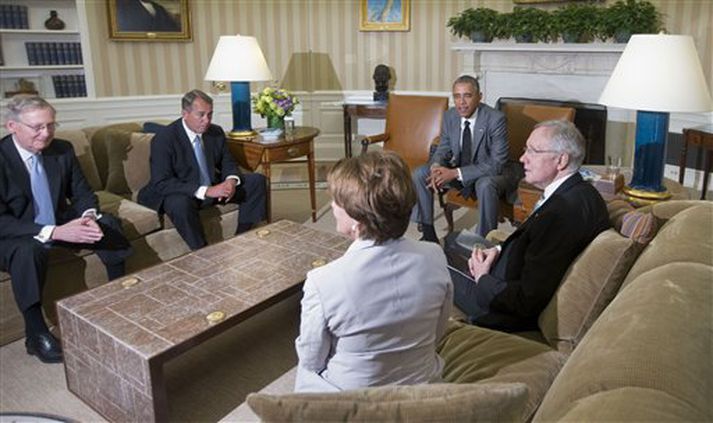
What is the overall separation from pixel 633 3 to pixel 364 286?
14.2 feet

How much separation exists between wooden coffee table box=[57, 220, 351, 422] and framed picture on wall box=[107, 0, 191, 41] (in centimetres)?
375

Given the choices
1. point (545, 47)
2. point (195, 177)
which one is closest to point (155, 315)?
point (195, 177)

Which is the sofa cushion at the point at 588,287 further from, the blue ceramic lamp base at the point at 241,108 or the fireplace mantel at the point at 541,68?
the fireplace mantel at the point at 541,68

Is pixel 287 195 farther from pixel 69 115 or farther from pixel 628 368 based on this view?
pixel 628 368

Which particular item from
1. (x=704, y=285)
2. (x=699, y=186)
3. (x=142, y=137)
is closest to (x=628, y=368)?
(x=704, y=285)

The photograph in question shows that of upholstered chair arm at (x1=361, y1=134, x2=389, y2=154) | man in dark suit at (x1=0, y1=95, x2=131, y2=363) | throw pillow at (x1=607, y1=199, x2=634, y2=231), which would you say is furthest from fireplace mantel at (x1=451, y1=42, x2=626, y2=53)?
man in dark suit at (x1=0, y1=95, x2=131, y2=363)

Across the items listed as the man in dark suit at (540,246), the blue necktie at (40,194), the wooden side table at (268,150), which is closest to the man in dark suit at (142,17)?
the wooden side table at (268,150)

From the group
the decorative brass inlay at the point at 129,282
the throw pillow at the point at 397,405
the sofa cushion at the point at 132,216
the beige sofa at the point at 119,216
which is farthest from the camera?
the sofa cushion at the point at 132,216

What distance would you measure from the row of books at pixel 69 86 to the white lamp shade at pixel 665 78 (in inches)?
193

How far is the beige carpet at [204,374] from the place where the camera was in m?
2.37

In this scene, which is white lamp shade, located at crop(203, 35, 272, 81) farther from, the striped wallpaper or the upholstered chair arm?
the striped wallpaper

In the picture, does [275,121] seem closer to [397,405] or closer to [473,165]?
[473,165]

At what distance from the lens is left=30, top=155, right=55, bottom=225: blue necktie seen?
116 inches

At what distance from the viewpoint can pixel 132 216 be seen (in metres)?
3.37
